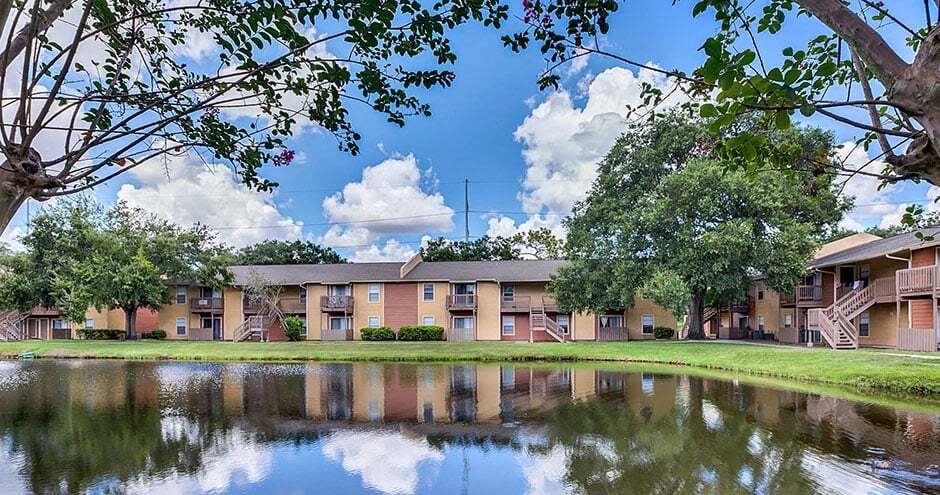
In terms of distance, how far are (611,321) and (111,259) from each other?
32482 mm

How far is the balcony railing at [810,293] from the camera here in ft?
95.0

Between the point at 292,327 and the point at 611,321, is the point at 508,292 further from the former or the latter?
the point at 292,327

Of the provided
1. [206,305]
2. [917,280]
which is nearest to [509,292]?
[917,280]

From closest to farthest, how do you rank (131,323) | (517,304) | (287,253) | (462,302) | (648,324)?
(648,324), (462,302), (517,304), (131,323), (287,253)

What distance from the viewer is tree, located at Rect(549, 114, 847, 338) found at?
25594 millimetres

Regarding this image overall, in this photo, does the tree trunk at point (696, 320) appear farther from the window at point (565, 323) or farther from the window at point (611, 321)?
the window at point (565, 323)

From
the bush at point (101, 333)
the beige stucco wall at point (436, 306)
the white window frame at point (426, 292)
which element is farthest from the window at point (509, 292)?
the bush at point (101, 333)

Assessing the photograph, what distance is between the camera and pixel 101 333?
3784 centimetres

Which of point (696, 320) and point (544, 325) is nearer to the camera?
point (696, 320)

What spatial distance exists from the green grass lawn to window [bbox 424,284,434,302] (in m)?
6.85

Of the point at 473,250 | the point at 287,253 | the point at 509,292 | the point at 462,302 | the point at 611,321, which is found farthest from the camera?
the point at 287,253

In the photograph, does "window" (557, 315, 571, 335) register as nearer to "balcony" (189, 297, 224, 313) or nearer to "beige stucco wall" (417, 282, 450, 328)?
"beige stucco wall" (417, 282, 450, 328)

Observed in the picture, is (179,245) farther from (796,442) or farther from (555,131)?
(796,442)

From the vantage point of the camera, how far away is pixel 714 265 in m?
25.6
